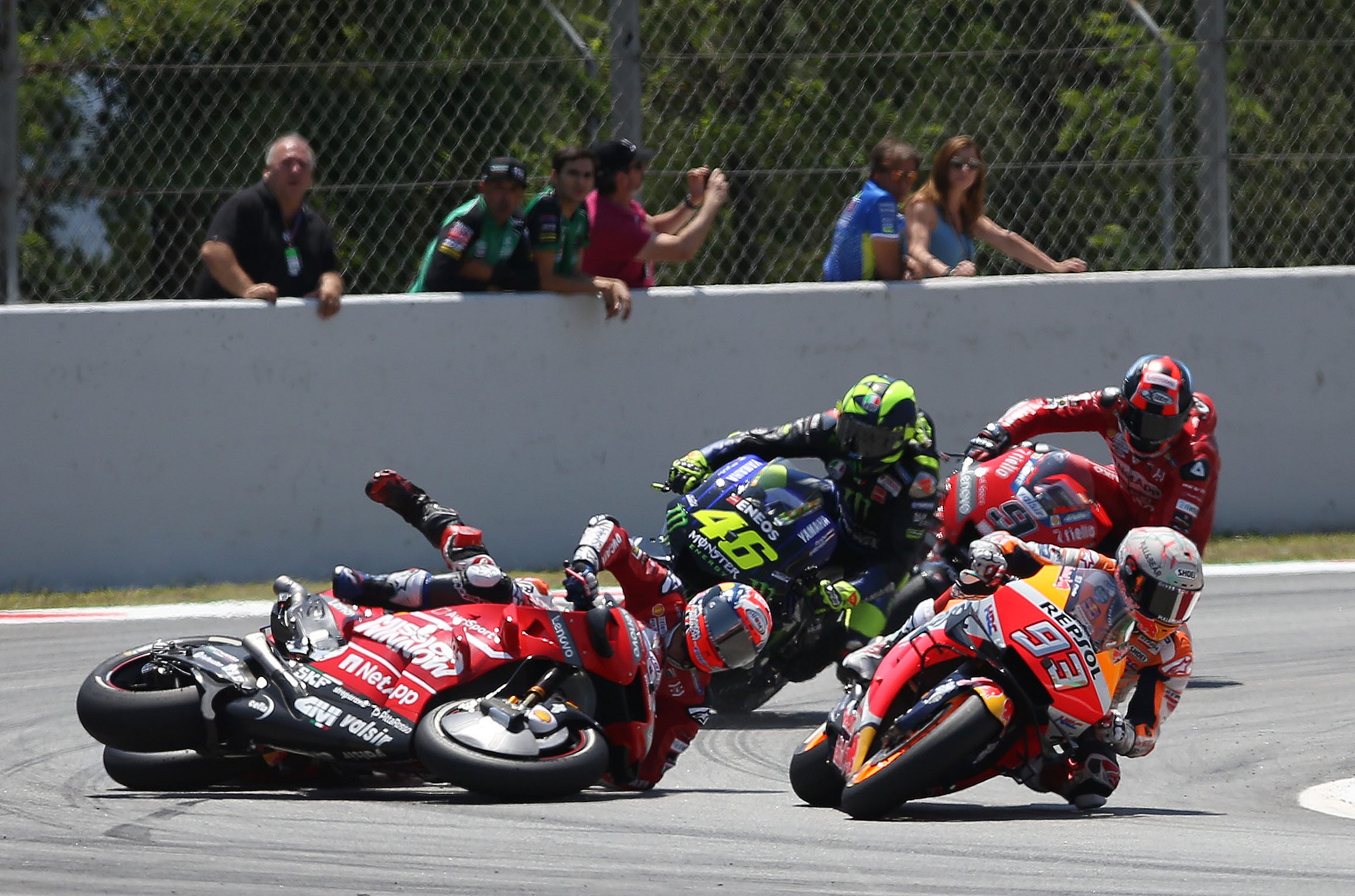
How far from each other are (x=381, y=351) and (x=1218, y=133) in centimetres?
432

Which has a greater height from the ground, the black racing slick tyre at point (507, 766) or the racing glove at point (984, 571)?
the racing glove at point (984, 571)

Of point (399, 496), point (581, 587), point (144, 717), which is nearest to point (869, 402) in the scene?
point (399, 496)

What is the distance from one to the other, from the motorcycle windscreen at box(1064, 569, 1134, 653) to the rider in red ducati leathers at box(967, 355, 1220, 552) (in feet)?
6.39

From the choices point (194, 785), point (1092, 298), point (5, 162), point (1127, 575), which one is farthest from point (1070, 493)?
point (5, 162)

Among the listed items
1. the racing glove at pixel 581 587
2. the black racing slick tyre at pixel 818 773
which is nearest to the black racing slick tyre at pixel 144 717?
the racing glove at pixel 581 587

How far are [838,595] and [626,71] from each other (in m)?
3.66

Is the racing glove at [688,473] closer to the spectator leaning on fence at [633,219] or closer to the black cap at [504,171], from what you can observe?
the black cap at [504,171]

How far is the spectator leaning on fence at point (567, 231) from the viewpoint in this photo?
8562mm

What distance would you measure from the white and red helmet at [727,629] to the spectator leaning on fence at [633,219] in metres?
3.83

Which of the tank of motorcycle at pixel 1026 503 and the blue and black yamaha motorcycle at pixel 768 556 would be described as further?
the tank of motorcycle at pixel 1026 503

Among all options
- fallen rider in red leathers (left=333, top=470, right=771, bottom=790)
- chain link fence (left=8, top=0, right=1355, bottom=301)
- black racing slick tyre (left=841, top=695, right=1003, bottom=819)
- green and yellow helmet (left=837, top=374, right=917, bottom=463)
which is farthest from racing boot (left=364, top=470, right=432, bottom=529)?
chain link fence (left=8, top=0, right=1355, bottom=301)

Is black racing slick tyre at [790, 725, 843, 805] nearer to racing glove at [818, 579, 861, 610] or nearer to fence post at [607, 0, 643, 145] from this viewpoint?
racing glove at [818, 579, 861, 610]

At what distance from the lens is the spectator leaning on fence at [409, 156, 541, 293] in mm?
8578

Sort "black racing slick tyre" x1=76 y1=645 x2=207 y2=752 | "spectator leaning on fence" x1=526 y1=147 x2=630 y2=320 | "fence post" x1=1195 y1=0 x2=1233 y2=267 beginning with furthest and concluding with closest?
"fence post" x1=1195 y1=0 x2=1233 y2=267, "spectator leaning on fence" x1=526 y1=147 x2=630 y2=320, "black racing slick tyre" x1=76 y1=645 x2=207 y2=752
